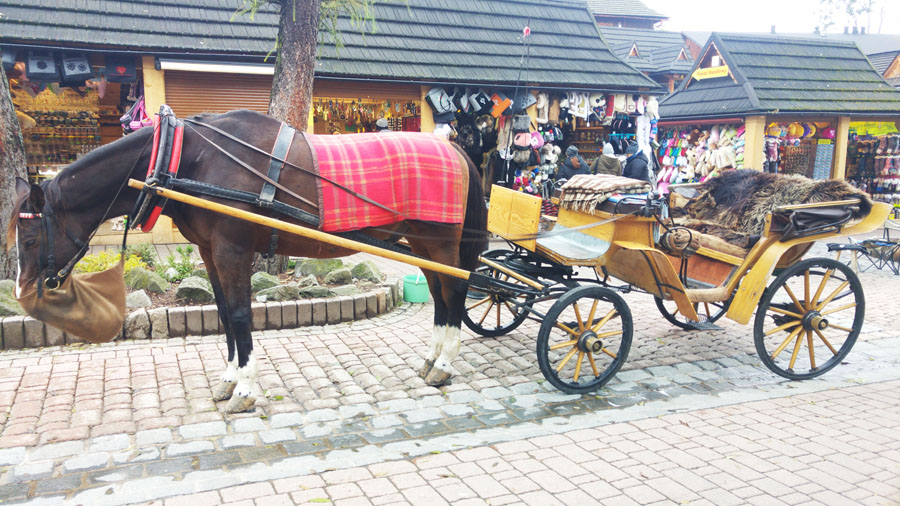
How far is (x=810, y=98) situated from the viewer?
14.0m

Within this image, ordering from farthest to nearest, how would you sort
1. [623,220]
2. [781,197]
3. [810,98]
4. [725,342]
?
[810,98] < [725,342] < [781,197] < [623,220]

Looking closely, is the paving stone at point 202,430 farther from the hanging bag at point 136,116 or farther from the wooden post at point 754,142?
the wooden post at point 754,142

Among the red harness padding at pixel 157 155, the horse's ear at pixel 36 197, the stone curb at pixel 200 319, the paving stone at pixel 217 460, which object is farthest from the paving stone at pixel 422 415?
the horse's ear at pixel 36 197

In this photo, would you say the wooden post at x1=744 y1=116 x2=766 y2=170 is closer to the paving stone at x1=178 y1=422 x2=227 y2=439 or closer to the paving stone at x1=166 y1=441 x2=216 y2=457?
the paving stone at x1=178 y1=422 x2=227 y2=439

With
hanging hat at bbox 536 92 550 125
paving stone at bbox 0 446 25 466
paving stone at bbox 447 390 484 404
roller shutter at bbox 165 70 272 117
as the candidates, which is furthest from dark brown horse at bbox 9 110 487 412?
hanging hat at bbox 536 92 550 125

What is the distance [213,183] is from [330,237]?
0.80m

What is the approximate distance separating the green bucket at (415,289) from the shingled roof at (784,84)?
30.9 feet

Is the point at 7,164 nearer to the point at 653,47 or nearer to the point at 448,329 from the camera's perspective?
the point at 448,329

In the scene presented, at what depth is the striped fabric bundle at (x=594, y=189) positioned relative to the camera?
16.4ft

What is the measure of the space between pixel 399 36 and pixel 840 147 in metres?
10.2

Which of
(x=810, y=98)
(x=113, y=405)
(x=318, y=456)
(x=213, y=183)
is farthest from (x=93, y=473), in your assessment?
(x=810, y=98)

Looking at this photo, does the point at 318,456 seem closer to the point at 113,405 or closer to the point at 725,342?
the point at 113,405

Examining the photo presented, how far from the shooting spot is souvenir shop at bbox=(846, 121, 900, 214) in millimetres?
15211

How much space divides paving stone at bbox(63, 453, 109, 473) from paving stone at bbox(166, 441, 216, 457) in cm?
33
